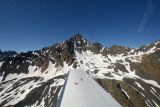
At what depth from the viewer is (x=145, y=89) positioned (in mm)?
162000

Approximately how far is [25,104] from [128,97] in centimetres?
7397

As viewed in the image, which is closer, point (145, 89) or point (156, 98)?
point (156, 98)

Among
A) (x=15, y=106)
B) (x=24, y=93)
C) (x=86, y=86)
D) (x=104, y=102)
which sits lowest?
(x=104, y=102)

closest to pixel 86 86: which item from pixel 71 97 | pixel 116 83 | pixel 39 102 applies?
pixel 71 97

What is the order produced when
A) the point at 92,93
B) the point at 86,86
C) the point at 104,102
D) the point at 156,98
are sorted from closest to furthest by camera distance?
the point at 104,102
the point at 92,93
the point at 86,86
the point at 156,98

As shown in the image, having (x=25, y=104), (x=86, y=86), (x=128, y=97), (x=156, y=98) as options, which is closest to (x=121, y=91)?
(x=128, y=97)

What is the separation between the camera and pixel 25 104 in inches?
5290

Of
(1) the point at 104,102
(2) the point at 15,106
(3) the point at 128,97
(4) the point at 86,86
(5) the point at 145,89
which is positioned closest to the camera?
(1) the point at 104,102

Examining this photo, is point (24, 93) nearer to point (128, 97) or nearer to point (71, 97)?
point (128, 97)

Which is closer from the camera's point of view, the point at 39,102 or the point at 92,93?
the point at 92,93

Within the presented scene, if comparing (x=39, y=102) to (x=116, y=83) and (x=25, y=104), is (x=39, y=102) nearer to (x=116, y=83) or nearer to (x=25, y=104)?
(x=25, y=104)

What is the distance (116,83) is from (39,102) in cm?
6203

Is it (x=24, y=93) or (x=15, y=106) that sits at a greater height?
(x=24, y=93)

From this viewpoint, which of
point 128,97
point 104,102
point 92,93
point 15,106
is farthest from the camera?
point 128,97
